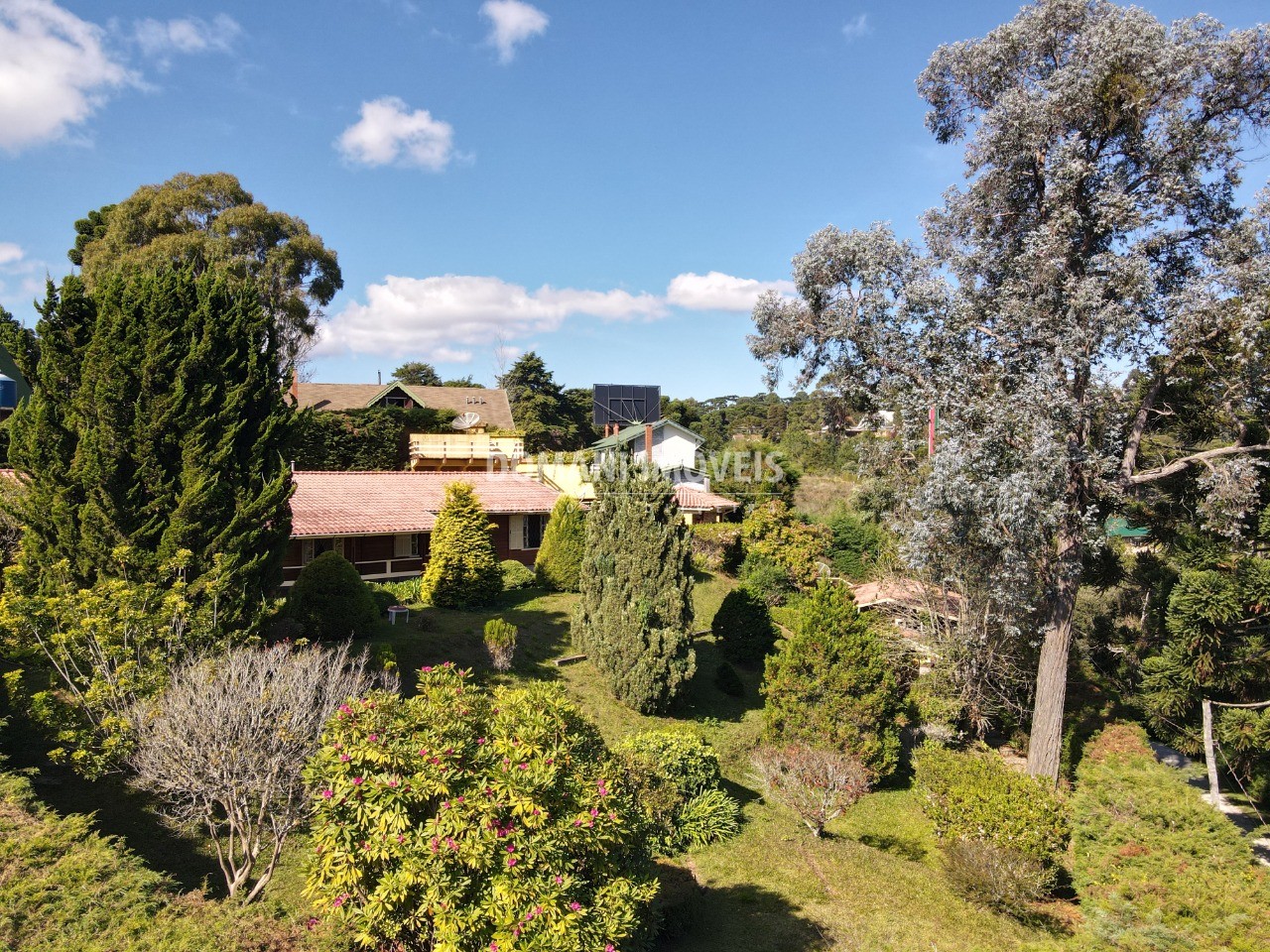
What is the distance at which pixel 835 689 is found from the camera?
16234 millimetres

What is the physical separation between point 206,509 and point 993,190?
18411 millimetres

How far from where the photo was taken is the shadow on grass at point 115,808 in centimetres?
980

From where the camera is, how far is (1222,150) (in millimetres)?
15727

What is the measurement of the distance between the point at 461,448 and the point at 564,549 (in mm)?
15772

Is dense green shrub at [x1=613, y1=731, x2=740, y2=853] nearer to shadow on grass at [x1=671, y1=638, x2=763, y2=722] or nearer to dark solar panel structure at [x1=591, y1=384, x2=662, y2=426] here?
shadow on grass at [x1=671, y1=638, x2=763, y2=722]

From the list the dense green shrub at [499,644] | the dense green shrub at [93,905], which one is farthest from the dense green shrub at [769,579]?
the dense green shrub at [93,905]

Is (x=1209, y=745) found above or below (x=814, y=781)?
above

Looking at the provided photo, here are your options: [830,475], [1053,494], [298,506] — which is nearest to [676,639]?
[1053,494]

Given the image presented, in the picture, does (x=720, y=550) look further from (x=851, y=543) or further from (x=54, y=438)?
(x=54, y=438)

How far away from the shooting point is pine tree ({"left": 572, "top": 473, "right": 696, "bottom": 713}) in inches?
682

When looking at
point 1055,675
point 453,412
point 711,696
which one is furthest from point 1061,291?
point 453,412

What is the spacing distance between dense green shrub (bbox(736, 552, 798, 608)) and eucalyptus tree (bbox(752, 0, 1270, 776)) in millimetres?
12144

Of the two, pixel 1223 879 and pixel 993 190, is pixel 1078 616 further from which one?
pixel 1223 879

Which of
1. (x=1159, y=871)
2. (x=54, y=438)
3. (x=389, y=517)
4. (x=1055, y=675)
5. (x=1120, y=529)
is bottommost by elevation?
(x=1159, y=871)
